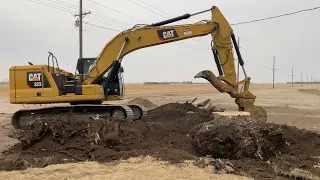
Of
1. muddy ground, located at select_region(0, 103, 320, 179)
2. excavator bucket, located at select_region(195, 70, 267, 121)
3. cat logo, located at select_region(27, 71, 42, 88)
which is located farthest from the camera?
excavator bucket, located at select_region(195, 70, 267, 121)

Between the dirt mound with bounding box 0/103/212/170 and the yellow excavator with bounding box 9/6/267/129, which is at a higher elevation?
the yellow excavator with bounding box 9/6/267/129

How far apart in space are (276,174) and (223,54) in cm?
754

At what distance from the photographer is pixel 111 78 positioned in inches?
538

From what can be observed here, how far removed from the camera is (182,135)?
11.2 meters

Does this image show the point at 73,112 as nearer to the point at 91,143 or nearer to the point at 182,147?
the point at 91,143

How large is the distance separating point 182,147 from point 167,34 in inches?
218

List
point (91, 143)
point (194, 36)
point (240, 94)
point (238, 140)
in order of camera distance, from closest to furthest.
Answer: point (238, 140), point (91, 143), point (240, 94), point (194, 36)

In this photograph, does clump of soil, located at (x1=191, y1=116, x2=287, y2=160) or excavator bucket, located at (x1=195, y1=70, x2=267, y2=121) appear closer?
clump of soil, located at (x1=191, y1=116, x2=287, y2=160)

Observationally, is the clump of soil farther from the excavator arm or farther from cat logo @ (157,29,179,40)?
cat logo @ (157,29,179,40)

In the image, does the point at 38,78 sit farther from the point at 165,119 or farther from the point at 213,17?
the point at 213,17

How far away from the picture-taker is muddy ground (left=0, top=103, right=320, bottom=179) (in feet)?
24.6

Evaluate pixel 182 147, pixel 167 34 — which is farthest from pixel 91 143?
pixel 167 34

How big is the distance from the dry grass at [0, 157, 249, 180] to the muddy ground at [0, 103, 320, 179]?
0.38 metres

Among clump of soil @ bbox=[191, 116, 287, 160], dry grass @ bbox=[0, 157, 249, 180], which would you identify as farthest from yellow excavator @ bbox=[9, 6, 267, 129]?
dry grass @ bbox=[0, 157, 249, 180]
